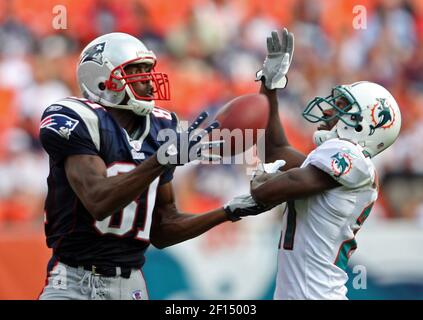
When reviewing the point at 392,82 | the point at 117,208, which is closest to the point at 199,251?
the point at 117,208

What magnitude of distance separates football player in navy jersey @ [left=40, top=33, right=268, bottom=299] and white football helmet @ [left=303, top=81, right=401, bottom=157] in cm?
53

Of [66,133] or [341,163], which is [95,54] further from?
[341,163]

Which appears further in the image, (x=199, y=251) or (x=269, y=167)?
(x=199, y=251)

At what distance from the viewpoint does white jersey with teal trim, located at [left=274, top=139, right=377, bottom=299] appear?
3602 mm

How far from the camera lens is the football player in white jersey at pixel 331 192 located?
355cm

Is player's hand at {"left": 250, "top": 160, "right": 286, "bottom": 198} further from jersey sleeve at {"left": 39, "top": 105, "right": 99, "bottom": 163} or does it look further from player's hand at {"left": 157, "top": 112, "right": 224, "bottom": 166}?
jersey sleeve at {"left": 39, "top": 105, "right": 99, "bottom": 163}

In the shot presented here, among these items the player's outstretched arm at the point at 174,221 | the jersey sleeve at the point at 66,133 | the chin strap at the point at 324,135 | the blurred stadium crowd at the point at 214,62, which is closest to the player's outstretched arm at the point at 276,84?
the chin strap at the point at 324,135

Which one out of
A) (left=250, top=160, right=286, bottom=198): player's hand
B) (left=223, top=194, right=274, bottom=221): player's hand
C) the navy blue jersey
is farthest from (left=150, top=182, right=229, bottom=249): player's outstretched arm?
(left=250, top=160, right=286, bottom=198): player's hand

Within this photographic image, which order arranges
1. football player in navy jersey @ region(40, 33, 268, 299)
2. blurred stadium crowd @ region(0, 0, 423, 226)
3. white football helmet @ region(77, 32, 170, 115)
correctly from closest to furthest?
football player in navy jersey @ region(40, 33, 268, 299) → white football helmet @ region(77, 32, 170, 115) → blurred stadium crowd @ region(0, 0, 423, 226)

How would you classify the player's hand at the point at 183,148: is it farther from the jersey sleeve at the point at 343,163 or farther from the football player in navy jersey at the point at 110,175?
the jersey sleeve at the point at 343,163

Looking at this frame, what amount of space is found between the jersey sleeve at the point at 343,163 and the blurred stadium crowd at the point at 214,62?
328 cm

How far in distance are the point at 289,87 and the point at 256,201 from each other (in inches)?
177
